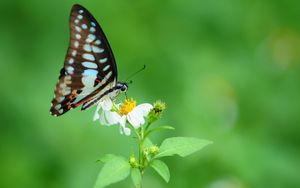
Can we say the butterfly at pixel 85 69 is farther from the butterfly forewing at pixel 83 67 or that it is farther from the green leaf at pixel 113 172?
the green leaf at pixel 113 172

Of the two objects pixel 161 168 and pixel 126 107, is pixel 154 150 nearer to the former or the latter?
pixel 161 168

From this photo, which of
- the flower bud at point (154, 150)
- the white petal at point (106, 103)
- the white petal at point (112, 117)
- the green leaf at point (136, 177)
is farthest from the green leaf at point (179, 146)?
the white petal at point (106, 103)

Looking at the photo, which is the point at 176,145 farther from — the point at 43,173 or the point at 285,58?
the point at 285,58

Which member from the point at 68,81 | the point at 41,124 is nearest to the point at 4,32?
the point at 41,124

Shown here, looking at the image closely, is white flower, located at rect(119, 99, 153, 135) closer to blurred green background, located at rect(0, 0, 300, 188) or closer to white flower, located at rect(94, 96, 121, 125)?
white flower, located at rect(94, 96, 121, 125)

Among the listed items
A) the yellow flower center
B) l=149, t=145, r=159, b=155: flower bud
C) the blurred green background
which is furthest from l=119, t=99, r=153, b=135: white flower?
the blurred green background

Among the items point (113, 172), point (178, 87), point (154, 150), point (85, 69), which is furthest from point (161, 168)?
point (178, 87)

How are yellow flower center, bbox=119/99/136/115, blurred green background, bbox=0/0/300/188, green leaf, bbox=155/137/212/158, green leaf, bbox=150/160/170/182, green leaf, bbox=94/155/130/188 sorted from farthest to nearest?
1. blurred green background, bbox=0/0/300/188
2. yellow flower center, bbox=119/99/136/115
3. green leaf, bbox=155/137/212/158
4. green leaf, bbox=150/160/170/182
5. green leaf, bbox=94/155/130/188
